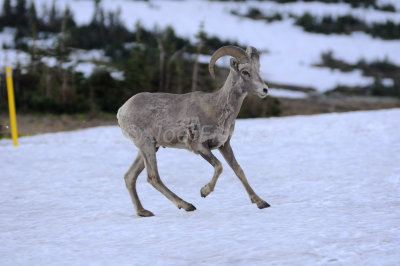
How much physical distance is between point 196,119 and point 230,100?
606mm

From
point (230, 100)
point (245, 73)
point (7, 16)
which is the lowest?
point (7, 16)

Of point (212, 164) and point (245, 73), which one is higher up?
point (245, 73)

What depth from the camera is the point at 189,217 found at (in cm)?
827

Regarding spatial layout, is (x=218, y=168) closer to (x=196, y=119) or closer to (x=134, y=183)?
(x=196, y=119)

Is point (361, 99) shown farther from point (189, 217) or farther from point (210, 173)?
point (189, 217)

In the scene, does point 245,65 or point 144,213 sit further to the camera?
point 144,213

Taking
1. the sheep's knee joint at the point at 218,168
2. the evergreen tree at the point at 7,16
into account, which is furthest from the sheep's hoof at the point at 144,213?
the evergreen tree at the point at 7,16

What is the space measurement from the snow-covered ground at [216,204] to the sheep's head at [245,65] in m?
2.04

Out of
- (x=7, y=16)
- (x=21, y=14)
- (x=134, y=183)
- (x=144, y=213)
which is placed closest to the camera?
(x=144, y=213)

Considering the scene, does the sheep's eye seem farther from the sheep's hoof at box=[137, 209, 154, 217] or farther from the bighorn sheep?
the sheep's hoof at box=[137, 209, 154, 217]

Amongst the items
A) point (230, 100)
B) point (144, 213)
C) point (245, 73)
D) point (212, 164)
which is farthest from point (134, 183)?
point (245, 73)

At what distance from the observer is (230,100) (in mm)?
8172

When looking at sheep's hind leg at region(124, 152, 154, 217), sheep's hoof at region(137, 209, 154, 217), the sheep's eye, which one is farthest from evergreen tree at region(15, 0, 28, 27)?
the sheep's eye

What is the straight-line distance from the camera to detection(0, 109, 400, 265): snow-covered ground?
6.43m
